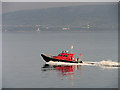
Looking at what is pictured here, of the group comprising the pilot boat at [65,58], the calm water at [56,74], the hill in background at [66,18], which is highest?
the hill in background at [66,18]

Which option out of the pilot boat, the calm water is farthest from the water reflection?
the pilot boat

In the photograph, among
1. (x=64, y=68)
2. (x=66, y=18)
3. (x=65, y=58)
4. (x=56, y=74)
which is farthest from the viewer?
(x=66, y=18)

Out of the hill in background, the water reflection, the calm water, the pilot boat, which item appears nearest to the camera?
the calm water

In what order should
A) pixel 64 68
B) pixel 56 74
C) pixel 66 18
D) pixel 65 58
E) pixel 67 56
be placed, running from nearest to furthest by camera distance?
pixel 56 74 → pixel 64 68 → pixel 67 56 → pixel 65 58 → pixel 66 18

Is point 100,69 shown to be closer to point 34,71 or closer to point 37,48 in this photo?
point 34,71

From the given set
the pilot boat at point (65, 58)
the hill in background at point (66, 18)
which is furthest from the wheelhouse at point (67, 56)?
the hill in background at point (66, 18)

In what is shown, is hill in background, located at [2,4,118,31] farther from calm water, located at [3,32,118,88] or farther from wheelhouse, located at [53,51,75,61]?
wheelhouse, located at [53,51,75,61]

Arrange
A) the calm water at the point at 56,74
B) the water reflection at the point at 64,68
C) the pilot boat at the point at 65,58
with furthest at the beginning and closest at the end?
the pilot boat at the point at 65,58
the water reflection at the point at 64,68
the calm water at the point at 56,74

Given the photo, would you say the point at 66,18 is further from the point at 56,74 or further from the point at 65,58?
the point at 56,74

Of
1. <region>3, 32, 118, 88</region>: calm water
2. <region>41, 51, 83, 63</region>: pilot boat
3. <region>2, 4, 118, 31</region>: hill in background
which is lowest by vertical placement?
<region>3, 32, 118, 88</region>: calm water

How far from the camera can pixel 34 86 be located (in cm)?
1319

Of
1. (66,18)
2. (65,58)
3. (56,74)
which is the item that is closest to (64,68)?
(65,58)

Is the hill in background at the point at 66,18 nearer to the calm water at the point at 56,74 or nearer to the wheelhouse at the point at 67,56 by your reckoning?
the calm water at the point at 56,74

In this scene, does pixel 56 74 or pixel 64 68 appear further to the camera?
pixel 64 68
